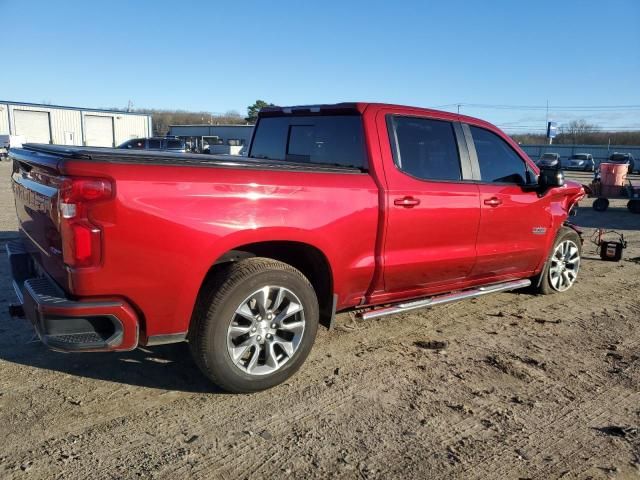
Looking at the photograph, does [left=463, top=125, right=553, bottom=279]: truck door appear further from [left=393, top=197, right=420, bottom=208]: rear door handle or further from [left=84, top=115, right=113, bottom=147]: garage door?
[left=84, top=115, right=113, bottom=147]: garage door

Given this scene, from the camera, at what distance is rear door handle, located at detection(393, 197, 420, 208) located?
397 centimetres

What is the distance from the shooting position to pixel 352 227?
12.3 ft

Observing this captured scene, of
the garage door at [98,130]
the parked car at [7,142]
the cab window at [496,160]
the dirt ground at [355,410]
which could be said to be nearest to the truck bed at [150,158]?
the dirt ground at [355,410]

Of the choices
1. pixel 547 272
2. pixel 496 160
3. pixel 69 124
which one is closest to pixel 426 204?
pixel 496 160

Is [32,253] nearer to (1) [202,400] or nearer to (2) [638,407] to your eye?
(1) [202,400]

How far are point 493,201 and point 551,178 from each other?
0.87 metres

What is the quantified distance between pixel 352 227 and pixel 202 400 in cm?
153

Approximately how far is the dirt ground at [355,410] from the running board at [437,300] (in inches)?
13.4

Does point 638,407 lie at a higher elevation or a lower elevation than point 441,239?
lower

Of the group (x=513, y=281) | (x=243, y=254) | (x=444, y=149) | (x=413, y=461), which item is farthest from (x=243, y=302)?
(x=513, y=281)

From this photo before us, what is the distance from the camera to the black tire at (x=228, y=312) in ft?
10.5

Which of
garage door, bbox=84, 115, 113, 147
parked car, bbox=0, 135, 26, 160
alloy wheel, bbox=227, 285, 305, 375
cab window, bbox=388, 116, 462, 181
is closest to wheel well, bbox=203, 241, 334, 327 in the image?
alloy wheel, bbox=227, 285, 305, 375

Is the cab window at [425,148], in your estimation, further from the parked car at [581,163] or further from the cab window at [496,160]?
the parked car at [581,163]

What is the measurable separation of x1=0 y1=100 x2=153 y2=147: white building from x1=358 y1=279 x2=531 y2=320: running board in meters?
45.4
